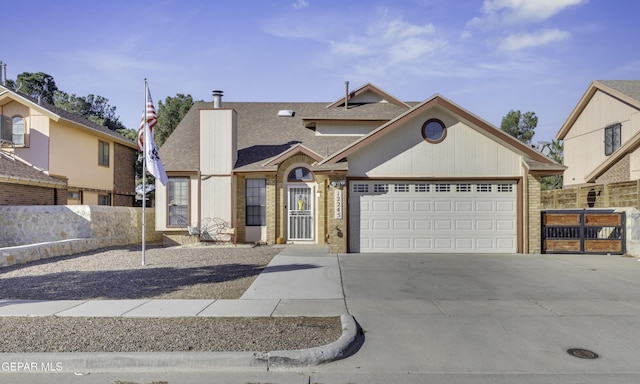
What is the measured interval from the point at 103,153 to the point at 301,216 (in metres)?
13.3

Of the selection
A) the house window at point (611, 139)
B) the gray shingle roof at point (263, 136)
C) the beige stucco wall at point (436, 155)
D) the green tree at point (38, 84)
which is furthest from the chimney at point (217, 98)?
the green tree at point (38, 84)

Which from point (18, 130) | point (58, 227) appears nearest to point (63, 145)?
point (18, 130)

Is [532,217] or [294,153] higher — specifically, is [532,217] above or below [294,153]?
below

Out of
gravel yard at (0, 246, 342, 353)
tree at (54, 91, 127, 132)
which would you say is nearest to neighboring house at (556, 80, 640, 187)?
gravel yard at (0, 246, 342, 353)

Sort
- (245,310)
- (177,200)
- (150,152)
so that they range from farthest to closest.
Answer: (177,200) → (150,152) → (245,310)

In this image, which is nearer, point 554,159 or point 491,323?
point 491,323

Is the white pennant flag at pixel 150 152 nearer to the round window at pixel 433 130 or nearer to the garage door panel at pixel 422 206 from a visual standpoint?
the garage door panel at pixel 422 206

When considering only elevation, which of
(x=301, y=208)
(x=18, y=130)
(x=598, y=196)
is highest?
(x=18, y=130)

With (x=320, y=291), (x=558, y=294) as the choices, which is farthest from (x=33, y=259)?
(x=558, y=294)

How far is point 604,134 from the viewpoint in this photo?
22.5 metres

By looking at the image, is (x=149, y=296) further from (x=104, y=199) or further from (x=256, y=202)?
(x=104, y=199)

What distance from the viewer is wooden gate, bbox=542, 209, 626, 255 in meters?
13.7

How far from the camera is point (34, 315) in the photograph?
6.86 meters

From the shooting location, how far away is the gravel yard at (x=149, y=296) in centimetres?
551
